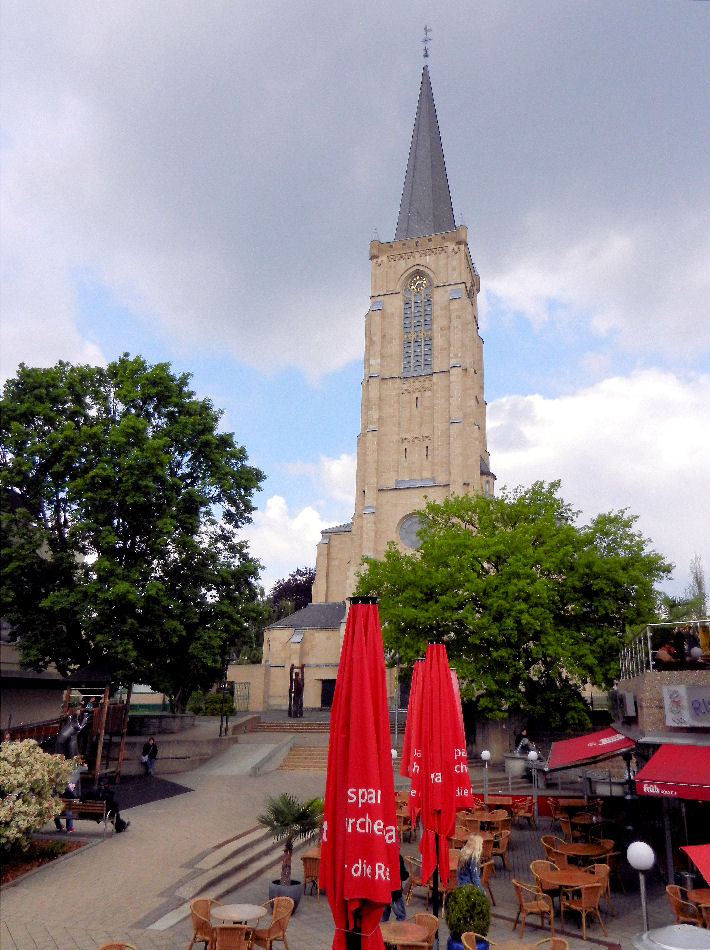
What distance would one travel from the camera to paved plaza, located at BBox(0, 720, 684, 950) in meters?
8.91

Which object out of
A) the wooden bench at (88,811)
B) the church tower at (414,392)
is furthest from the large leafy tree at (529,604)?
the church tower at (414,392)

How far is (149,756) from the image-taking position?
21.5m

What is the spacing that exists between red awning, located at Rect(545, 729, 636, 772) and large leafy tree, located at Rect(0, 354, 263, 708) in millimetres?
13176

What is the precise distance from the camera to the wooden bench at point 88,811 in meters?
14.4

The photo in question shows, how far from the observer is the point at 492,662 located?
79.1 ft

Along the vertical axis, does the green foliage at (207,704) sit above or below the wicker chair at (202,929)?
above

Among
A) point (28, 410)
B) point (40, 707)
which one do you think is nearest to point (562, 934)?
point (28, 410)

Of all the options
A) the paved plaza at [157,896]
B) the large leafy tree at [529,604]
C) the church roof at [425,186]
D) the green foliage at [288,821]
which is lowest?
the paved plaza at [157,896]

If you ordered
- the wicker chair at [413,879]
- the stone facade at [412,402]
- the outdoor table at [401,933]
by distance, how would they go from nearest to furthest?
the outdoor table at [401,933]
the wicker chair at [413,879]
the stone facade at [412,402]

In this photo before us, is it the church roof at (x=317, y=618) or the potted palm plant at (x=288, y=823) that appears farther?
the church roof at (x=317, y=618)

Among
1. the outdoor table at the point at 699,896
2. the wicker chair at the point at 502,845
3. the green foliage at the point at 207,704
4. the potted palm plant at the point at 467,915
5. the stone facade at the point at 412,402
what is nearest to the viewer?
the potted palm plant at the point at 467,915

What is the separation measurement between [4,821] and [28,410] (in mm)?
14709

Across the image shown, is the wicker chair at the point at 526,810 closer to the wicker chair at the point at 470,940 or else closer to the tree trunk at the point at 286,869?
the tree trunk at the point at 286,869

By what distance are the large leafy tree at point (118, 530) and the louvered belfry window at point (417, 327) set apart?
28.3 m
